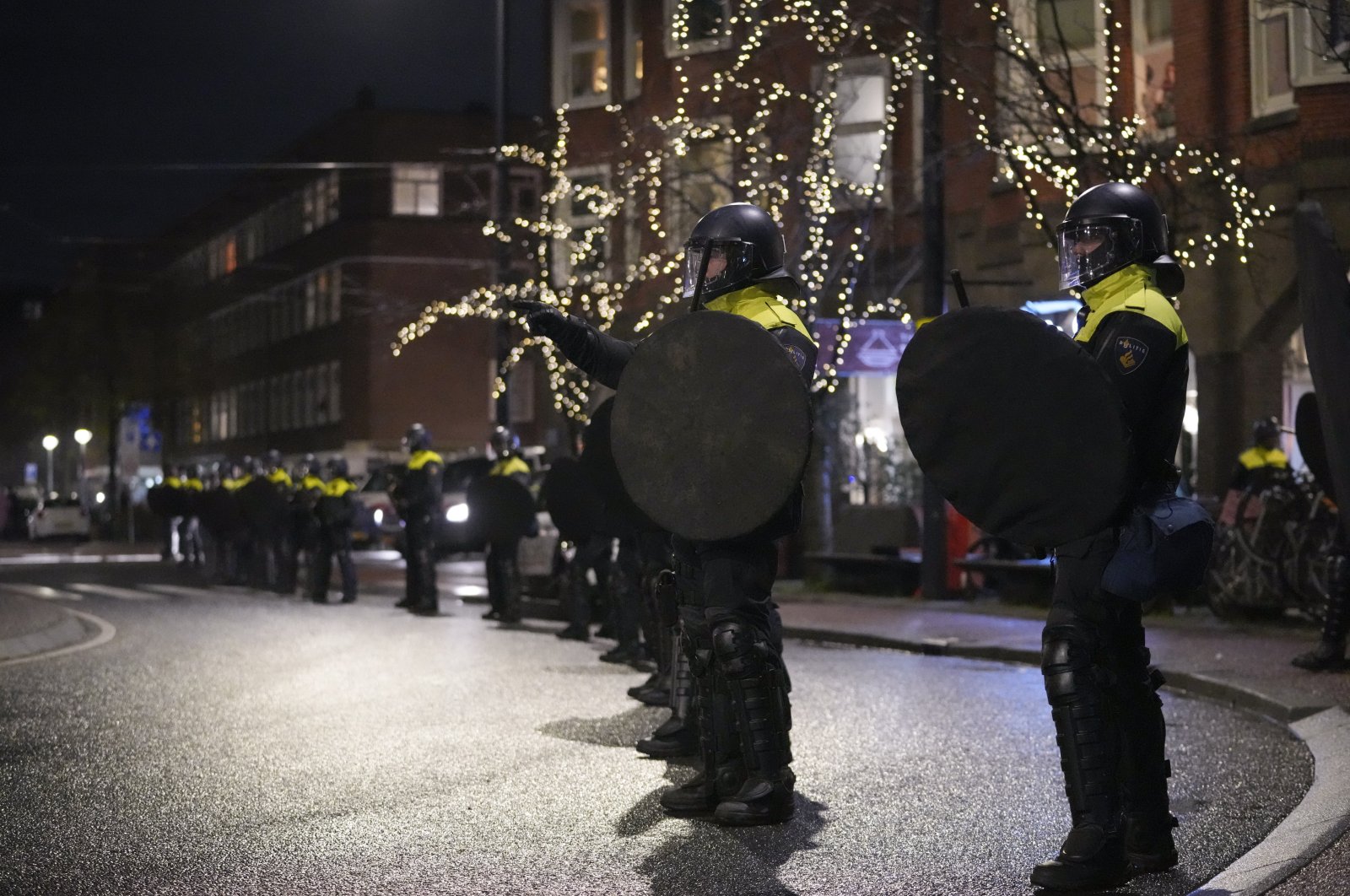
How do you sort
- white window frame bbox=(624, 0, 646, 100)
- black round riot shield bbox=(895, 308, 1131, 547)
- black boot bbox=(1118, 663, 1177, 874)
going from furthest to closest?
white window frame bbox=(624, 0, 646, 100), black boot bbox=(1118, 663, 1177, 874), black round riot shield bbox=(895, 308, 1131, 547)

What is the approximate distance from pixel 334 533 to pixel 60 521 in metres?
35.7

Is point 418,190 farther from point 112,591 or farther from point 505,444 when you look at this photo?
point 505,444

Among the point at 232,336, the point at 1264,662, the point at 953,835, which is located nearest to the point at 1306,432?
the point at 1264,662

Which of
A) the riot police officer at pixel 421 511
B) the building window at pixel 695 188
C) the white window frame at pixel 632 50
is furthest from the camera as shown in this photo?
the white window frame at pixel 632 50

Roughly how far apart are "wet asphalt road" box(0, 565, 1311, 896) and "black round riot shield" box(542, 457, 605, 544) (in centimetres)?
110

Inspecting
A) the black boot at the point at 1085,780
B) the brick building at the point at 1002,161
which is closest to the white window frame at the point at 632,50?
the brick building at the point at 1002,161

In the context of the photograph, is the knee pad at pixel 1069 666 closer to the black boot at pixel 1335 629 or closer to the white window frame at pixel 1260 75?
the black boot at pixel 1335 629

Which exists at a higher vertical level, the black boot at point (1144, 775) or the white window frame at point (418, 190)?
the white window frame at point (418, 190)

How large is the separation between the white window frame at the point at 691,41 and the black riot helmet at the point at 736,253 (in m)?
15.0

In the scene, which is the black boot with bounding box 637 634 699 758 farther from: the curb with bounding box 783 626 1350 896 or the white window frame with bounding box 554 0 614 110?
the white window frame with bounding box 554 0 614 110

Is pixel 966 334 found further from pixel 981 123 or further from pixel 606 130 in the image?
pixel 606 130

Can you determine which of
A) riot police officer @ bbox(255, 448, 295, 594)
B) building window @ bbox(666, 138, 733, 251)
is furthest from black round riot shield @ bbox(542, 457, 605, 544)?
riot police officer @ bbox(255, 448, 295, 594)

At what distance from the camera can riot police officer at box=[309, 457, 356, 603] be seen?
2148 cm

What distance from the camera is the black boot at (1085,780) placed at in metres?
5.24
